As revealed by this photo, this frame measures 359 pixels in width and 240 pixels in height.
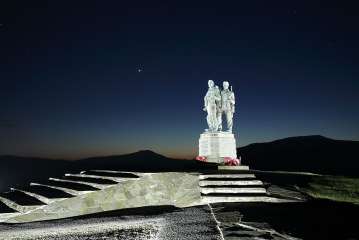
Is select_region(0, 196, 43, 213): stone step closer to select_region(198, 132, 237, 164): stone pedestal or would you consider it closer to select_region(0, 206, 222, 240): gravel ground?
A: select_region(0, 206, 222, 240): gravel ground

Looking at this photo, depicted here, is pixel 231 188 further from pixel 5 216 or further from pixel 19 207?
pixel 5 216

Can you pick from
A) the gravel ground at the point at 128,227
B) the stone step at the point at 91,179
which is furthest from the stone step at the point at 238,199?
the stone step at the point at 91,179

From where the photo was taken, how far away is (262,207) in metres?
9.13

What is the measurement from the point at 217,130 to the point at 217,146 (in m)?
1.40

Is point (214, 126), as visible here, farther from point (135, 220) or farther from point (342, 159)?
point (342, 159)

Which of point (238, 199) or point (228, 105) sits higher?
point (228, 105)

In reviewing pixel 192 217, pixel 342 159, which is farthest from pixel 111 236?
pixel 342 159

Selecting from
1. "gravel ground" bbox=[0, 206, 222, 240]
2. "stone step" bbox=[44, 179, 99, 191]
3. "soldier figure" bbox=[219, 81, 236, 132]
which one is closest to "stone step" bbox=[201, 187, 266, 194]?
"gravel ground" bbox=[0, 206, 222, 240]

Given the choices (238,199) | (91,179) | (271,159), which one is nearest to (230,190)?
(238,199)

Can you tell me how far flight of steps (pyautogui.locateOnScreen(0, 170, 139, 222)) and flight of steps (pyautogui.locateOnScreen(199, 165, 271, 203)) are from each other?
289 centimetres

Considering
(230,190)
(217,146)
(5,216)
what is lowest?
(5,216)

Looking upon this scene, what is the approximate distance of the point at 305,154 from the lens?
4428 cm

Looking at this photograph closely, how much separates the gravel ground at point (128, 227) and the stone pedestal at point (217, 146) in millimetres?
7489

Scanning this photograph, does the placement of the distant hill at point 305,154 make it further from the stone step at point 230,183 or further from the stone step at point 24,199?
the stone step at point 24,199
